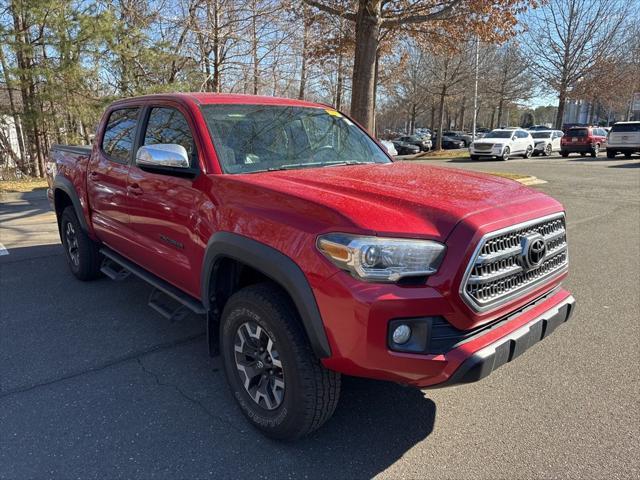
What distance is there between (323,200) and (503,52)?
37172 mm

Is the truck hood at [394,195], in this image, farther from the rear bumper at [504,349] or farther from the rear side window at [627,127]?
the rear side window at [627,127]

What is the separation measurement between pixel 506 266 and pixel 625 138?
2697 centimetres

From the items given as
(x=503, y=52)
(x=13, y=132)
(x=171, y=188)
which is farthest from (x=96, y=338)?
(x=503, y=52)

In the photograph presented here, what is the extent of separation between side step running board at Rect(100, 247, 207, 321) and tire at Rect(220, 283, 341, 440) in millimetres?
446

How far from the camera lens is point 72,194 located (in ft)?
16.2

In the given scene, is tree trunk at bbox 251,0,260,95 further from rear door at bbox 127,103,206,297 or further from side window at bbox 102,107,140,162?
rear door at bbox 127,103,206,297

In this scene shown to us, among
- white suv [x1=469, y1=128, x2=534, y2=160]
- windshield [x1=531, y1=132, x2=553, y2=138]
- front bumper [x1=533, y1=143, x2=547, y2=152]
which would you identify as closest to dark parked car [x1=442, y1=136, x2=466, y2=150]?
windshield [x1=531, y1=132, x2=553, y2=138]

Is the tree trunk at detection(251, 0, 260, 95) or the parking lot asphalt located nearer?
the parking lot asphalt

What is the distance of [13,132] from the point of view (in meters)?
14.1

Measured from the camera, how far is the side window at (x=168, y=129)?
10.5 feet

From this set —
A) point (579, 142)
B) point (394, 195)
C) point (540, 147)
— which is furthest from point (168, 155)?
point (540, 147)

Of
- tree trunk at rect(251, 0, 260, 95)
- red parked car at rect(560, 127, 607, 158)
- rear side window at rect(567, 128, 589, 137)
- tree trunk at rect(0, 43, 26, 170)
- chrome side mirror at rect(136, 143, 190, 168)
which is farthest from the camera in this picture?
rear side window at rect(567, 128, 589, 137)

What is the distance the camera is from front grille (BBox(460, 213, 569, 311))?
2178 millimetres

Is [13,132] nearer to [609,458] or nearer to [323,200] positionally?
[323,200]
